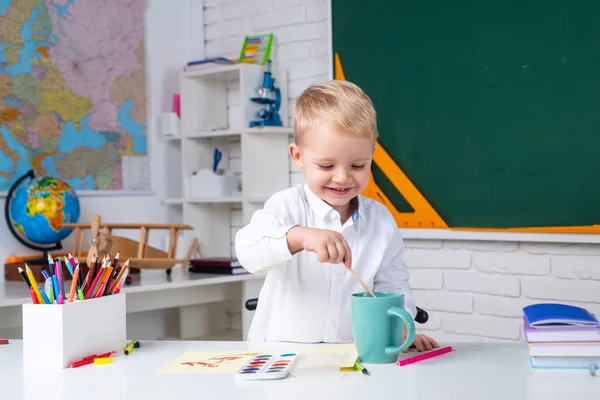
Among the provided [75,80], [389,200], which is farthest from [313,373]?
[75,80]

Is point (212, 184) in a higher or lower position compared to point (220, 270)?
higher

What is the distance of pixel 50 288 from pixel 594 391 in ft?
2.84

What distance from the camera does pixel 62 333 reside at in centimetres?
127

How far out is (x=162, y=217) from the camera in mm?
3562

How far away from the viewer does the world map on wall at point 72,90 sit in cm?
296

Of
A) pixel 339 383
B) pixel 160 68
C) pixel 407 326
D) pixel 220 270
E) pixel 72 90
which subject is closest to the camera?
pixel 339 383

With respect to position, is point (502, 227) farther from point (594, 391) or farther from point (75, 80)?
point (75, 80)

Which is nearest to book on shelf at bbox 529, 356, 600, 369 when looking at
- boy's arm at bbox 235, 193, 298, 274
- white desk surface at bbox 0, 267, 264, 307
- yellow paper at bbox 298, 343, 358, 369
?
yellow paper at bbox 298, 343, 358, 369

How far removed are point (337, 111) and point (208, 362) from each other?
536 mm

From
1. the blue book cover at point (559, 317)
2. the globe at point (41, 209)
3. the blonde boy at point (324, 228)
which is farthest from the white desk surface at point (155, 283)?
the blue book cover at point (559, 317)

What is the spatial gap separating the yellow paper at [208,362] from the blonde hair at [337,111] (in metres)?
0.46

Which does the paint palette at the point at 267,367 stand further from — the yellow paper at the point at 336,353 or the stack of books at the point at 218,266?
the stack of books at the point at 218,266

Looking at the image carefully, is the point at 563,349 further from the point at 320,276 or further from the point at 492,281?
the point at 492,281

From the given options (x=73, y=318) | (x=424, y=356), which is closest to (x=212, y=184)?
(x=73, y=318)
